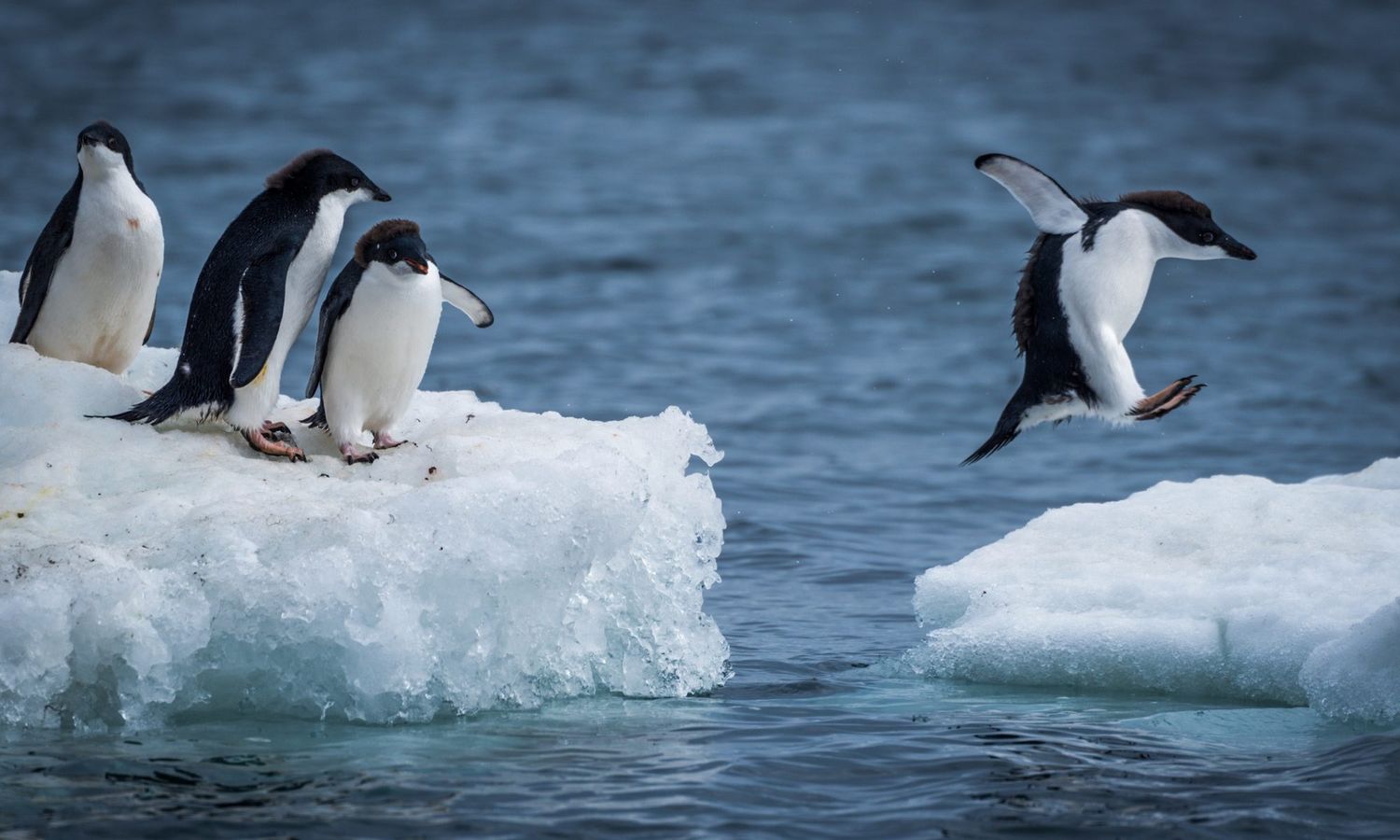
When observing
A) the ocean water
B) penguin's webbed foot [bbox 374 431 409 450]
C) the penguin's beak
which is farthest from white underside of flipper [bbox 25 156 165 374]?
the penguin's beak

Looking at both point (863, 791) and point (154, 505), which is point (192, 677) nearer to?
point (154, 505)

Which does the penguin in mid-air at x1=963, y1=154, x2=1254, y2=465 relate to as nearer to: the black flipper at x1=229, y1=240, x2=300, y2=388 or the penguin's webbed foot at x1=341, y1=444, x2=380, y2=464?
the penguin's webbed foot at x1=341, y1=444, x2=380, y2=464

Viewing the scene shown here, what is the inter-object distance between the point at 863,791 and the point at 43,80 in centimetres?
2731

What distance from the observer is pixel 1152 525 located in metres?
5.77

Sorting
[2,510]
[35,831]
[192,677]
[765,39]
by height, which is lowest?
[35,831]

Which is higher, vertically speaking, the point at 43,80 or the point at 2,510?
the point at 43,80

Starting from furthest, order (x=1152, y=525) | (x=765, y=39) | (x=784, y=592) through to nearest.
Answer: (x=765, y=39) → (x=784, y=592) → (x=1152, y=525)

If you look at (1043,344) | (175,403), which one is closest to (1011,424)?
(1043,344)

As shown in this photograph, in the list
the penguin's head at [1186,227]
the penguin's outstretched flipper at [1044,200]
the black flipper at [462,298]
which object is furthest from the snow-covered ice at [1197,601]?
the black flipper at [462,298]

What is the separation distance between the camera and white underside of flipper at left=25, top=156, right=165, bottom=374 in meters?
A: 5.00

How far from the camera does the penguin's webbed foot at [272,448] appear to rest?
15.6ft

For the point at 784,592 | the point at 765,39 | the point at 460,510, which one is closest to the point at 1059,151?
the point at 765,39

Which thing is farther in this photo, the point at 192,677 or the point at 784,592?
the point at 784,592

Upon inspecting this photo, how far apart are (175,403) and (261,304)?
1.22 feet
